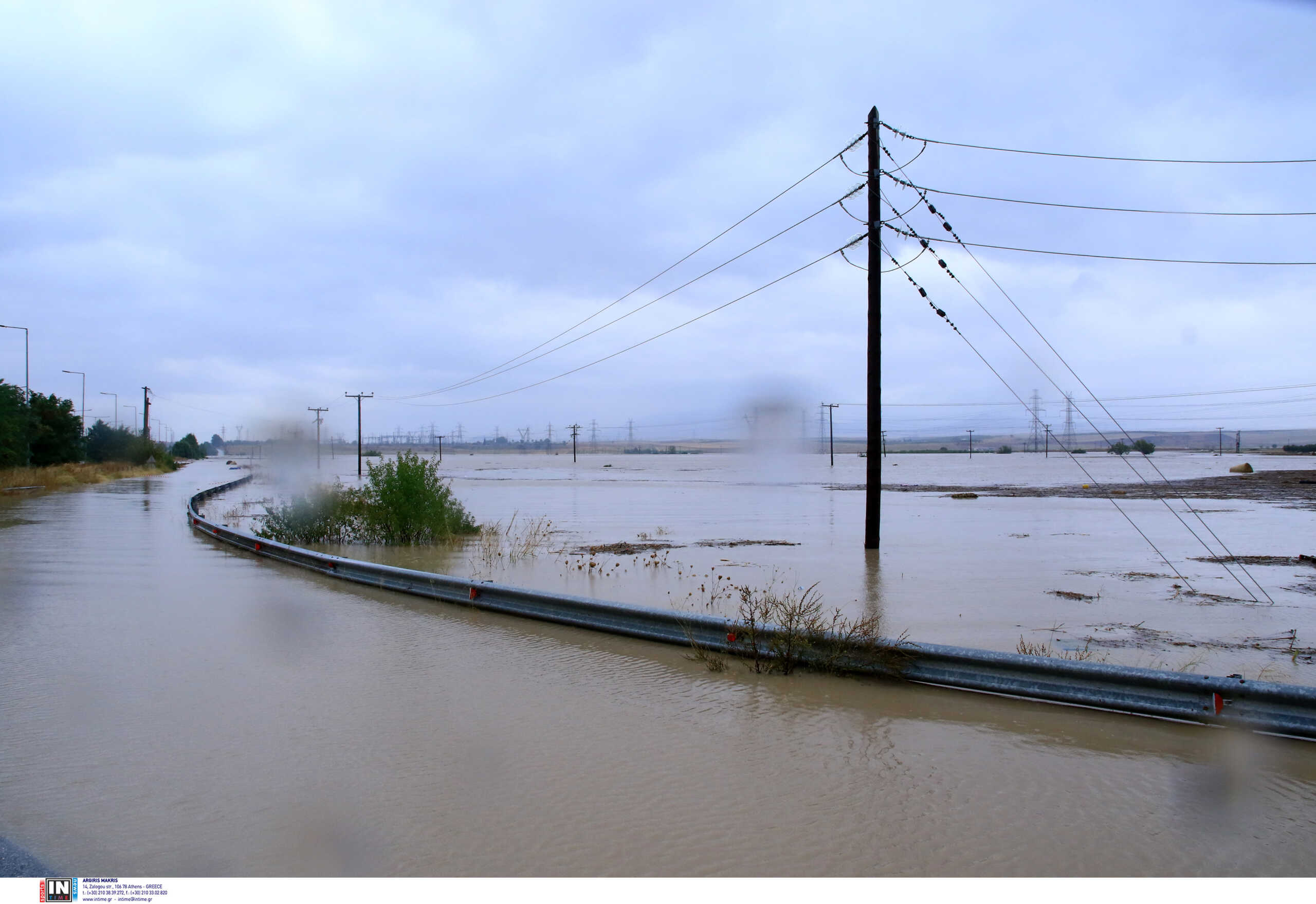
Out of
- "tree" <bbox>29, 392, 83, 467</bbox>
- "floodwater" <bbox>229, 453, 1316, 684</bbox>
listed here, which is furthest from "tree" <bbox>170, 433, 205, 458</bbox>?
"floodwater" <bbox>229, 453, 1316, 684</bbox>

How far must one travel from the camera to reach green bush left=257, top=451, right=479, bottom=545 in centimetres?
2016

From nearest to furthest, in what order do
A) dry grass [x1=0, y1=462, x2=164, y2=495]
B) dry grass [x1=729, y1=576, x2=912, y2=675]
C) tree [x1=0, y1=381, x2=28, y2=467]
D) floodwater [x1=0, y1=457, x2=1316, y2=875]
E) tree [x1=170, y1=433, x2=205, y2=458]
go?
floodwater [x1=0, y1=457, x2=1316, y2=875], dry grass [x1=729, y1=576, x2=912, y2=675], dry grass [x1=0, y1=462, x2=164, y2=495], tree [x1=0, y1=381, x2=28, y2=467], tree [x1=170, y1=433, x2=205, y2=458]

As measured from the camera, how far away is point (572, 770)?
5.42 meters

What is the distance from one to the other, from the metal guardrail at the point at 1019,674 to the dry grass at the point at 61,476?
45131 mm

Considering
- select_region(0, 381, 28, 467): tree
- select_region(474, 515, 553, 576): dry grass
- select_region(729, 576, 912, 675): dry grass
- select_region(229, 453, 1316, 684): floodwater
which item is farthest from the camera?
select_region(0, 381, 28, 467): tree

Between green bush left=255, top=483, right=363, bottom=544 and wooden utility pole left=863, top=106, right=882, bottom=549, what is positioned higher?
wooden utility pole left=863, top=106, right=882, bottom=549

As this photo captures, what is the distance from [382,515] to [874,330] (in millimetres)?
11246

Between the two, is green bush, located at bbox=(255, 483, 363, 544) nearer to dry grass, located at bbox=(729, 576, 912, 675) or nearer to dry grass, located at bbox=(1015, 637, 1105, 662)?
dry grass, located at bbox=(729, 576, 912, 675)

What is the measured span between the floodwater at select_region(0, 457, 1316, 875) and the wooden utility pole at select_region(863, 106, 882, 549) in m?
9.34

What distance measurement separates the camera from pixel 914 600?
40.0 ft

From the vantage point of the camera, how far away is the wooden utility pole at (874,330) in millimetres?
16938

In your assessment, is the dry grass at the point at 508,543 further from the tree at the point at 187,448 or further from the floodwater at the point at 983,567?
the tree at the point at 187,448

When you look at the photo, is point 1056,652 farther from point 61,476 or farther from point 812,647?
point 61,476

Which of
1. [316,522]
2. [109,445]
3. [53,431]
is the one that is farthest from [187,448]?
[316,522]
